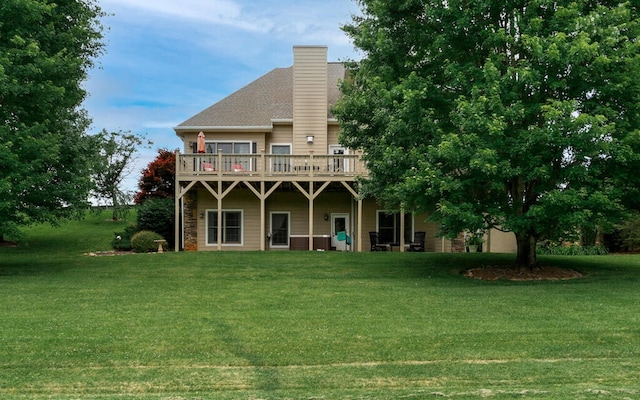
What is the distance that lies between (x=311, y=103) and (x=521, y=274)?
12437 millimetres

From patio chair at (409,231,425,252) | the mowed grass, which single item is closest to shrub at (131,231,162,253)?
the mowed grass

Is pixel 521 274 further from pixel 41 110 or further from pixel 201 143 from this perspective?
pixel 41 110

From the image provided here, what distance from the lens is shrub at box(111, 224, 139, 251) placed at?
2456 cm

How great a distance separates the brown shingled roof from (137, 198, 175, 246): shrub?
4341mm

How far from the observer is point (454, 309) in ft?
31.7

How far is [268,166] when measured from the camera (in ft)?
70.5

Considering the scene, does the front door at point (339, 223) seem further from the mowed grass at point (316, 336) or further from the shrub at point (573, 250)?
the mowed grass at point (316, 336)

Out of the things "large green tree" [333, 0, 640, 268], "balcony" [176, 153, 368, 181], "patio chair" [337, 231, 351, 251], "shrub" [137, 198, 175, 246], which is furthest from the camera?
"shrub" [137, 198, 175, 246]

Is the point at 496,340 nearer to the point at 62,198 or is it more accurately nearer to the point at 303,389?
the point at 303,389

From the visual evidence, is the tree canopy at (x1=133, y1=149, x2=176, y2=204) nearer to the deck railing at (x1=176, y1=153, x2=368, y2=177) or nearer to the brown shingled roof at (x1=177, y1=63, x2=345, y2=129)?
the brown shingled roof at (x1=177, y1=63, x2=345, y2=129)

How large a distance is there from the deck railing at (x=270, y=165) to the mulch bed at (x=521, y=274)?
7.47 meters

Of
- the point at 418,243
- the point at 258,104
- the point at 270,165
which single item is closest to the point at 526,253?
the point at 418,243

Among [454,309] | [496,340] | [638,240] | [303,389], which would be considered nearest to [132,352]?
[303,389]

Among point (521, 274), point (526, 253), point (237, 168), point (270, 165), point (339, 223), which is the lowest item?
point (521, 274)
